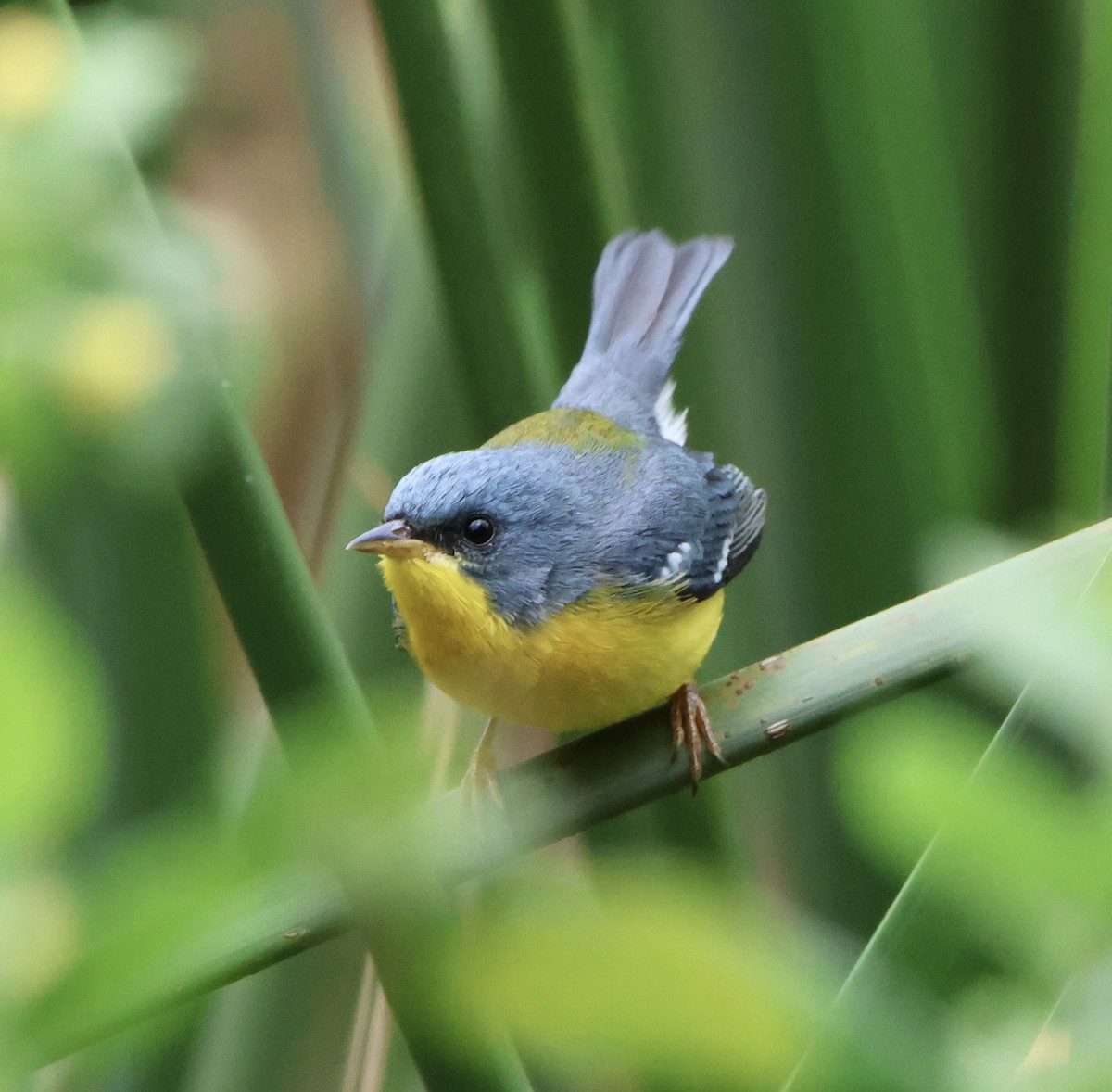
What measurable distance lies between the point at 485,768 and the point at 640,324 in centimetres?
67

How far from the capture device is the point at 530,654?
4.00ft

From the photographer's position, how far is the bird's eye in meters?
1.24

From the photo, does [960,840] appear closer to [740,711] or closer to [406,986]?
[406,986]

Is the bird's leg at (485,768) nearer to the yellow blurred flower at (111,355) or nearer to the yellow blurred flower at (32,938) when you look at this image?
the yellow blurred flower at (111,355)

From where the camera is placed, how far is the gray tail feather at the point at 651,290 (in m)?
1.58

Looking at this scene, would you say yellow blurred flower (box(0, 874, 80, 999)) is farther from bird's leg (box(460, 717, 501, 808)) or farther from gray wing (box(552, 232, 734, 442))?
gray wing (box(552, 232, 734, 442))

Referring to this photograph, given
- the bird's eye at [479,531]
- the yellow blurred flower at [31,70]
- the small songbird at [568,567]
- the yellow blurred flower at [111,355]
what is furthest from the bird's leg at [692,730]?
the yellow blurred flower at [31,70]

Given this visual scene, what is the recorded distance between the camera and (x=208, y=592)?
1.65m

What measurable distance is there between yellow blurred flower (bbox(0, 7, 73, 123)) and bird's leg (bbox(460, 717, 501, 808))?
671 mm

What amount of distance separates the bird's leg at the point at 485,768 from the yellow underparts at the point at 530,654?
0.07 meters

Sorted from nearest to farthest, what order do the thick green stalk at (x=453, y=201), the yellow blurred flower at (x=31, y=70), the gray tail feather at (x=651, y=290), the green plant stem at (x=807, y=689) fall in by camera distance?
1. the yellow blurred flower at (x=31, y=70)
2. the green plant stem at (x=807, y=689)
3. the thick green stalk at (x=453, y=201)
4. the gray tail feather at (x=651, y=290)

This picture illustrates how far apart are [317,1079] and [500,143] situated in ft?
3.24

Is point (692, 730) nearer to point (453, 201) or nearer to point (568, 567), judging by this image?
point (568, 567)

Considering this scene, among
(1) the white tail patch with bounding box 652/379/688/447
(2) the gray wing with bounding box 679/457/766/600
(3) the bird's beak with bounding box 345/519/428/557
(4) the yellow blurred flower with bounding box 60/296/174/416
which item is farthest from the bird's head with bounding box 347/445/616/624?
(4) the yellow blurred flower with bounding box 60/296/174/416
